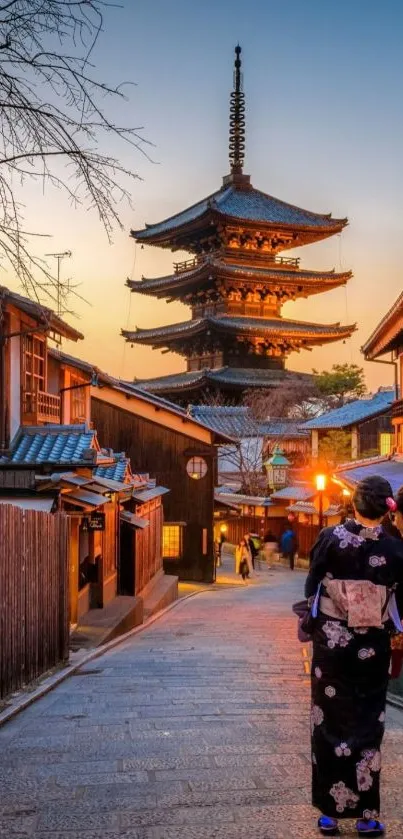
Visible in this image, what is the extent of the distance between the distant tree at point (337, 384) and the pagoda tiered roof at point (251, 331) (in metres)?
1.95

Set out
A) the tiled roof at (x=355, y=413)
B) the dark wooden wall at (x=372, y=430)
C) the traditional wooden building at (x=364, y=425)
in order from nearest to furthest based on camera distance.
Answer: the traditional wooden building at (x=364, y=425), the tiled roof at (x=355, y=413), the dark wooden wall at (x=372, y=430)

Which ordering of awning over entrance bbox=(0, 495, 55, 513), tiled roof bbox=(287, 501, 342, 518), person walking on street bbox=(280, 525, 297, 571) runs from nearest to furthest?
awning over entrance bbox=(0, 495, 55, 513)
tiled roof bbox=(287, 501, 342, 518)
person walking on street bbox=(280, 525, 297, 571)

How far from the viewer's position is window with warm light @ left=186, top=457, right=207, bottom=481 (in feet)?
91.4

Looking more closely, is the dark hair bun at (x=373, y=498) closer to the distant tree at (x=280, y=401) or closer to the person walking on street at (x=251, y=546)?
the person walking on street at (x=251, y=546)

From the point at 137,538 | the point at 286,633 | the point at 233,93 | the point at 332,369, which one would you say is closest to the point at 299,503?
the point at 332,369

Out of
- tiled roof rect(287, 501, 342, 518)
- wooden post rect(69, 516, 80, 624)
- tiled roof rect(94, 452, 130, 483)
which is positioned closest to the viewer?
wooden post rect(69, 516, 80, 624)

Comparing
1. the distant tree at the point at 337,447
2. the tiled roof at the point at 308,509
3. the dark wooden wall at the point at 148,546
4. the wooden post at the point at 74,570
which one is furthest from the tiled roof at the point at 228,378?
the wooden post at the point at 74,570

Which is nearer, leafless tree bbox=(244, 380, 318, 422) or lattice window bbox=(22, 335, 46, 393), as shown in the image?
lattice window bbox=(22, 335, 46, 393)

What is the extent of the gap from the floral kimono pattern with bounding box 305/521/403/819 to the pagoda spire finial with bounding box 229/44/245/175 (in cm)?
4640

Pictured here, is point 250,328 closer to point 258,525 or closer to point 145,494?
point 258,525

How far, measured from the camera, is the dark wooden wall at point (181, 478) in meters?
27.6

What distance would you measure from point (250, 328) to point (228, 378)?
266cm

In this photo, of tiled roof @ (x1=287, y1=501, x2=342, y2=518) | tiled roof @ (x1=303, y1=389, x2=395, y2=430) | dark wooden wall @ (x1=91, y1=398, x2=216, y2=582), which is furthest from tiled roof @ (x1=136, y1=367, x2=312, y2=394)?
dark wooden wall @ (x1=91, y1=398, x2=216, y2=582)

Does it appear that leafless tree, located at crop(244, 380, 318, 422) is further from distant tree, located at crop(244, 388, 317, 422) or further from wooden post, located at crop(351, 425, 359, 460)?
wooden post, located at crop(351, 425, 359, 460)
